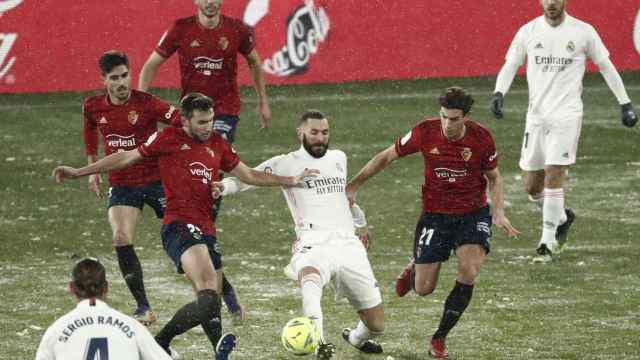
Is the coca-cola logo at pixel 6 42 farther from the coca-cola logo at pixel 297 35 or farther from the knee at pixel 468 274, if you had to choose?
the knee at pixel 468 274

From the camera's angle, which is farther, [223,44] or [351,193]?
[223,44]

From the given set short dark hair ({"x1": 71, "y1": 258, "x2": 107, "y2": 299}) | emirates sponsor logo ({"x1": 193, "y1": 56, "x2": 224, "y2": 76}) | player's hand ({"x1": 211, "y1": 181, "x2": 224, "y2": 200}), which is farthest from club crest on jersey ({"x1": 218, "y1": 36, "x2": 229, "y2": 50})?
short dark hair ({"x1": 71, "y1": 258, "x2": 107, "y2": 299})

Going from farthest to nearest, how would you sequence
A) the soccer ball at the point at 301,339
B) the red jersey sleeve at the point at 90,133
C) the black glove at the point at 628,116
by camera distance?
the black glove at the point at 628,116 → the red jersey sleeve at the point at 90,133 → the soccer ball at the point at 301,339

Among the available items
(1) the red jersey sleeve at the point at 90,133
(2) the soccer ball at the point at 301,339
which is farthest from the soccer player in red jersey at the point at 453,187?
(1) the red jersey sleeve at the point at 90,133

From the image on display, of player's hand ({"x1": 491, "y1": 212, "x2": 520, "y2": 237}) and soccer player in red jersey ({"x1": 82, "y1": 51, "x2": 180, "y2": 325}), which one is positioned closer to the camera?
player's hand ({"x1": 491, "y1": 212, "x2": 520, "y2": 237})

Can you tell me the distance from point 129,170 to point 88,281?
179 inches

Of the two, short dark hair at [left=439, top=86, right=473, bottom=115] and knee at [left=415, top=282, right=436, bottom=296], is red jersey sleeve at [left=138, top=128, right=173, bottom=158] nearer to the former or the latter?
short dark hair at [left=439, top=86, right=473, bottom=115]

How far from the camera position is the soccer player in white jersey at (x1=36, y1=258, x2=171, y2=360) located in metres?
7.25

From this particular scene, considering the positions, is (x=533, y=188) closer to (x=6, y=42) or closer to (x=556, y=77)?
(x=556, y=77)

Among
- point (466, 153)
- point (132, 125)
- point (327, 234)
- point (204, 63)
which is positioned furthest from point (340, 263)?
point (204, 63)

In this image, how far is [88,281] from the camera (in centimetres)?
744

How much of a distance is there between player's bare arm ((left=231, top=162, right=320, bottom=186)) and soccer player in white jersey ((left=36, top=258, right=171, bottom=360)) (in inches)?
138

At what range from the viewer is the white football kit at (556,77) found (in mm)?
15047

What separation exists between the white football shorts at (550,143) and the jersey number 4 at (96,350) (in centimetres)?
846
